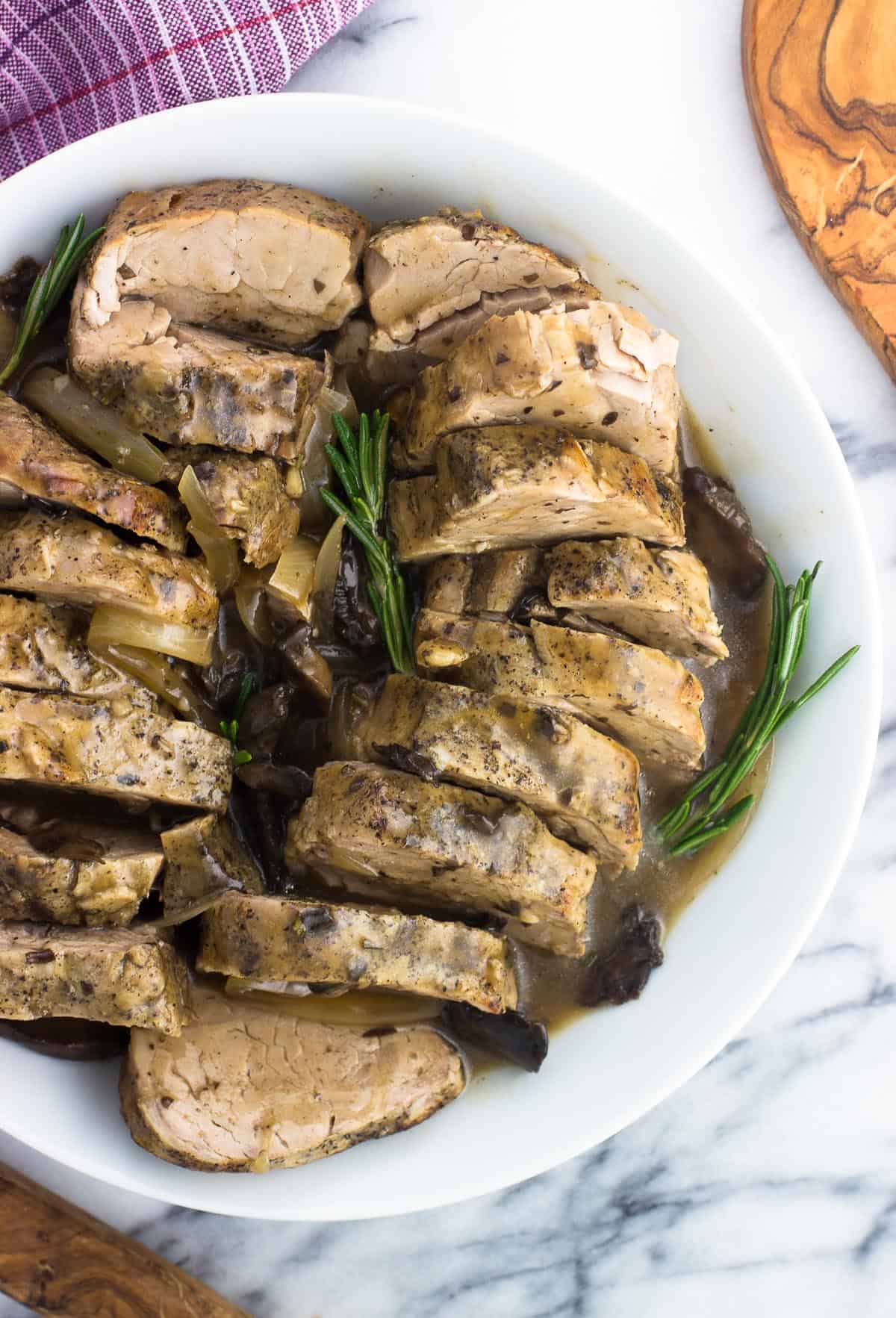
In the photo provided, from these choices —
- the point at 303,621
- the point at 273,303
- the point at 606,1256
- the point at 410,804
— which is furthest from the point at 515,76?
the point at 606,1256

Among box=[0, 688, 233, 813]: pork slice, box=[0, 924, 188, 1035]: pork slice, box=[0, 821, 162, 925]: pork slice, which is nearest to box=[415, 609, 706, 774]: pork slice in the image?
box=[0, 688, 233, 813]: pork slice

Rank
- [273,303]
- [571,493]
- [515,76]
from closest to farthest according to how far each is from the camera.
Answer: [571,493] < [273,303] < [515,76]

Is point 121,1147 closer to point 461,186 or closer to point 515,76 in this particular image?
point 461,186

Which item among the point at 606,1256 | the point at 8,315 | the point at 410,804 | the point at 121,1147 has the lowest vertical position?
the point at 606,1256

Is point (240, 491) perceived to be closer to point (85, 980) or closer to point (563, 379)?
point (563, 379)

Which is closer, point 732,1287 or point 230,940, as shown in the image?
point 230,940

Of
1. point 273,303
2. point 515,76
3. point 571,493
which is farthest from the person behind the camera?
point 515,76
